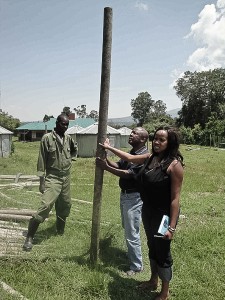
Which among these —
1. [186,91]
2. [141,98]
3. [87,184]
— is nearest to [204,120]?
[186,91]

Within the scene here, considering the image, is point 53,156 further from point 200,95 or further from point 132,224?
point 200,95

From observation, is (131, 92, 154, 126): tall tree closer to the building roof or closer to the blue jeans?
the building roof

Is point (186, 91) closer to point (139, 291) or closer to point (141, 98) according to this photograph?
point (141, 98)

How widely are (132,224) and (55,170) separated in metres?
1.60

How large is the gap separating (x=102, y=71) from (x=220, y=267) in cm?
310

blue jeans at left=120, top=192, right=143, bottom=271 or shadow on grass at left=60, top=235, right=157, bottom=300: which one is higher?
blue jeans at left=120, top=192, right=143, bottom=271

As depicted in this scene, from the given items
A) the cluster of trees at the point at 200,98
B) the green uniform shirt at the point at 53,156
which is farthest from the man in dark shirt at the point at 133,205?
the cluster of trees at the point at 200,98

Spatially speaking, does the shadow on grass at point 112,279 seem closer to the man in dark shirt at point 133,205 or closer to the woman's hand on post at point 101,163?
the man in dark shirt at point 133,205

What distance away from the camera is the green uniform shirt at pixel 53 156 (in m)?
4.79

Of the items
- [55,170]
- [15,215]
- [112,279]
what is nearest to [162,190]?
[112,279]

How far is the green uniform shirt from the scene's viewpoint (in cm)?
479

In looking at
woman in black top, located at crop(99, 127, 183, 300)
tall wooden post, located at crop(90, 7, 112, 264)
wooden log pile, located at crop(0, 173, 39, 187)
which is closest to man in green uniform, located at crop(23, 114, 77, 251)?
tall wooden post, located at crop(90, 7, 112, 264)

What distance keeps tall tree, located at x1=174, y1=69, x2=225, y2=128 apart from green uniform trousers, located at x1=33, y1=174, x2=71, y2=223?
47.7 metres

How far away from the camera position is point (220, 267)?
4289mm
